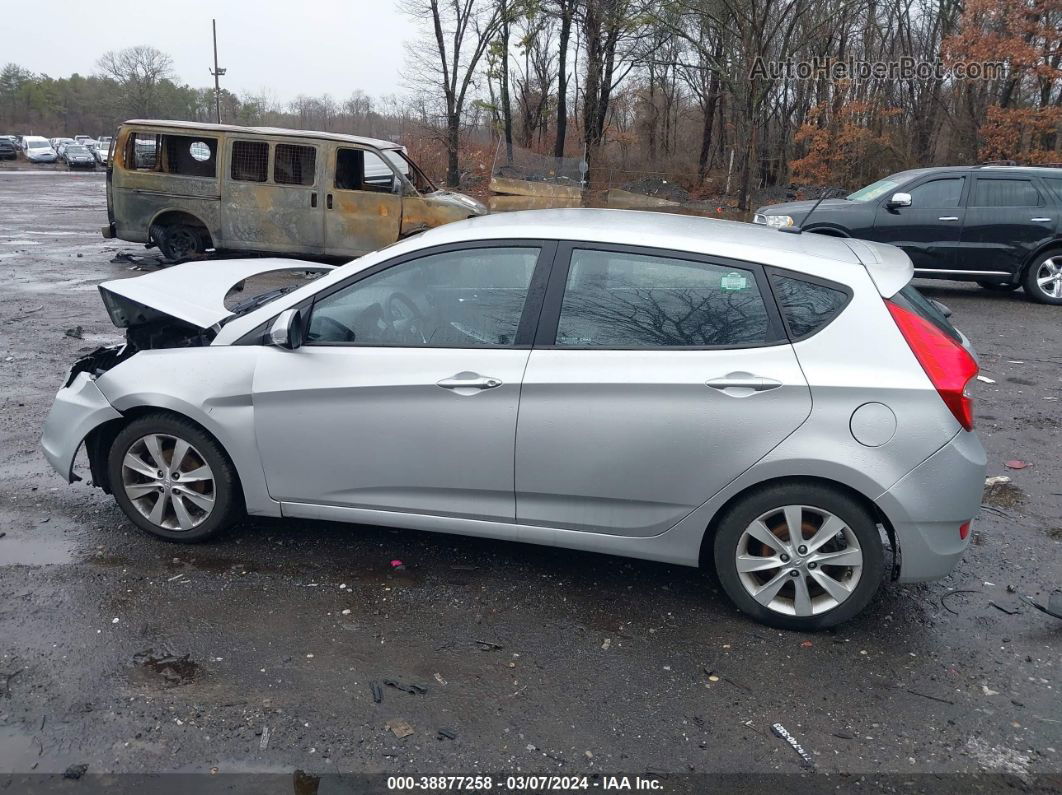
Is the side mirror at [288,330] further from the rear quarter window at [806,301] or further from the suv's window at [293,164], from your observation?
the suv's window at [293,164]

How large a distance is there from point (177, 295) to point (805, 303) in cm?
320

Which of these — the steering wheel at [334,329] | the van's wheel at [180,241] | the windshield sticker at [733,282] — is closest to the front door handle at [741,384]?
the windshield sticker at [733,282]

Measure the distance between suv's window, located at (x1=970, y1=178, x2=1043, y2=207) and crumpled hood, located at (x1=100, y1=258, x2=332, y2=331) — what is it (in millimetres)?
10043

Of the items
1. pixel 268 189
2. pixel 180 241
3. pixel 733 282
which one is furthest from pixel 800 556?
pixel 180 241

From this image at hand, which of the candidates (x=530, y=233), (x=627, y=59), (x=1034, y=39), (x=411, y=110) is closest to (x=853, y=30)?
(x=627, y=59)

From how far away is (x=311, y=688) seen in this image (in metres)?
3.13

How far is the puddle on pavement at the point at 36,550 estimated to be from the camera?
4027mm

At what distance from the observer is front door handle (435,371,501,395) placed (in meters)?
3.59

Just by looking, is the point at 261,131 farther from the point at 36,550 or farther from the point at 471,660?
the point at 471,660

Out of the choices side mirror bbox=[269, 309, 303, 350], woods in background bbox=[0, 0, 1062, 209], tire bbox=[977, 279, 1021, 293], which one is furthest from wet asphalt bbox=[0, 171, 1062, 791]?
woods in background bbox=[0, 0, 1062, 209]

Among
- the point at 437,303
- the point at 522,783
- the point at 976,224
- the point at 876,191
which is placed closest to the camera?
the point at 522,783

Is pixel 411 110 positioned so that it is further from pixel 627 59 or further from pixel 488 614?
pixel 488 614

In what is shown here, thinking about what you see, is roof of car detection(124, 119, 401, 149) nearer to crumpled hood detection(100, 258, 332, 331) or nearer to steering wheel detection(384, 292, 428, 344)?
crumpled hood detection(100, 258, 332, 331)

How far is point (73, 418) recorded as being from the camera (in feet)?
13.7
